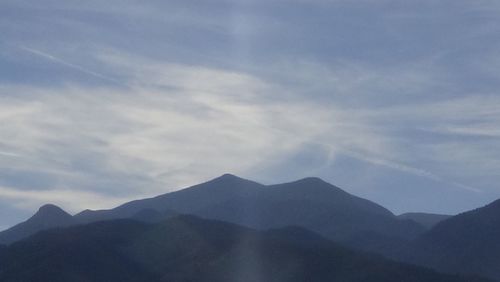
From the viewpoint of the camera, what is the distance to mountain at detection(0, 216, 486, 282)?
246 feet

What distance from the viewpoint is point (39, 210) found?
13050 cm

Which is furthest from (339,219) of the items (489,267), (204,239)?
(204,239)

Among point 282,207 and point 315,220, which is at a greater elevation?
point 282,207

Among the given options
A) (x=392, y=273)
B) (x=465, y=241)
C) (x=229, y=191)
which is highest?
(x=229, y=191)

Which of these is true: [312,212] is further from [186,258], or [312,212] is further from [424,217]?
[186,258]

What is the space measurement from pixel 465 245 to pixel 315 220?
98.1 ft

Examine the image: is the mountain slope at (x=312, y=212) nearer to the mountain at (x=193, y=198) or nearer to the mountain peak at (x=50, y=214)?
the mountain at (x=193, y=198)

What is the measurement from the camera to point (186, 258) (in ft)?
271

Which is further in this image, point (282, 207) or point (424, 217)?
point (424, 217)

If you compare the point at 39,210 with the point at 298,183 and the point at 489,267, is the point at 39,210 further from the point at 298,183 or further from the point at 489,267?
the point at 489,267

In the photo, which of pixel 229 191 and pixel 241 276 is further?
pixel 229 191

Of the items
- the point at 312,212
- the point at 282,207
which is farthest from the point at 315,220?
the point at 282,207

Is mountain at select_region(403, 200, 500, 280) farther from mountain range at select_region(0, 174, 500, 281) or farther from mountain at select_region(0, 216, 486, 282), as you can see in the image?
mountain at select_region(0, 216, 486, 282)

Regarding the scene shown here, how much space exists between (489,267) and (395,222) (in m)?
40.8
